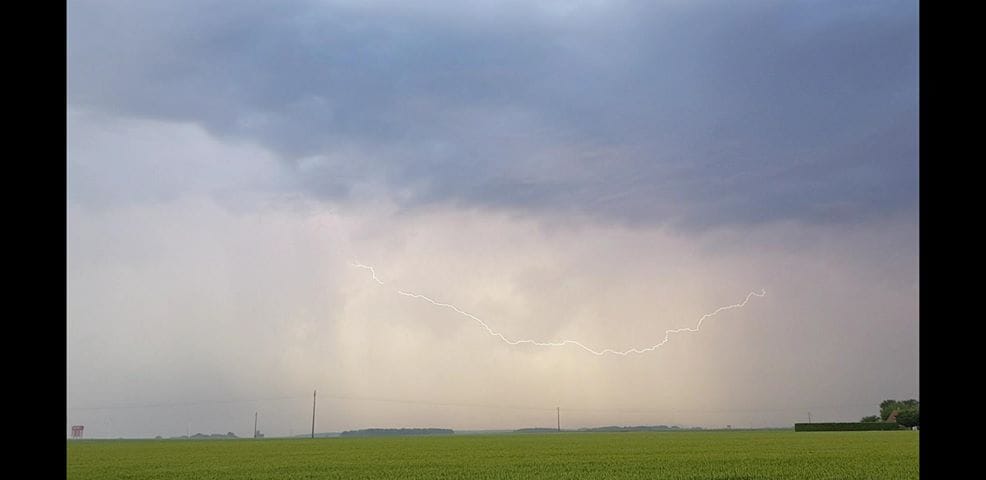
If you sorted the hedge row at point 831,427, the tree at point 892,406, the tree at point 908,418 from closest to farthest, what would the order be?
the hedge row at point 831,427, the tree at point 908,418, the tree at point 892,406

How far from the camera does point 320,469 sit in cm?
2630

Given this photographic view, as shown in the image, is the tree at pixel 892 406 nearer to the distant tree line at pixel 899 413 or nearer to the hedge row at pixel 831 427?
the distant tree line at pixel 899 413

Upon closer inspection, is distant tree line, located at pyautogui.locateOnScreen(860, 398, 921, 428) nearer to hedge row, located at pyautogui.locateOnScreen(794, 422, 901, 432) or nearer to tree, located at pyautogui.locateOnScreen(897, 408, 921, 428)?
tree, located at pyautogui.locateOnScreen(897, 408, 921, 428)

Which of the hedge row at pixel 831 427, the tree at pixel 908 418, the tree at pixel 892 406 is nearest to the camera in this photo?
the hedge row at pixel 831 427

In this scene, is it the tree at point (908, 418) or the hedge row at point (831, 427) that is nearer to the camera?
the hedge row at point (831, 427)

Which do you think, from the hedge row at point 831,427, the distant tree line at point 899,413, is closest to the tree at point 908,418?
the distant tree line at point 899,413

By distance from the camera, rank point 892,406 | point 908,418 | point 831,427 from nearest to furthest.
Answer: point 831,427
point 908,418
point 892,406

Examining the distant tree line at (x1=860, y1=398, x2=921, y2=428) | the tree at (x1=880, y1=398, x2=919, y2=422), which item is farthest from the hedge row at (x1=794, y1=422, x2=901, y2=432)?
the tree at (x1=880, y1=398, x2=919, y2=422)

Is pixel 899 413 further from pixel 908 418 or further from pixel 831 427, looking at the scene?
pixel 831 427

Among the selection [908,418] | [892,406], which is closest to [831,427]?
[908,418]

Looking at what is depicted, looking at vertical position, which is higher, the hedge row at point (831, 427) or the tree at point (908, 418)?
the hedge row at point (831, 427)
